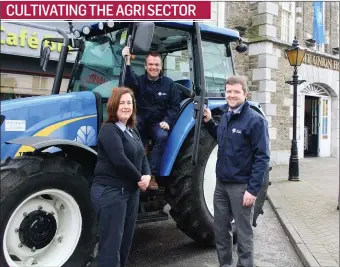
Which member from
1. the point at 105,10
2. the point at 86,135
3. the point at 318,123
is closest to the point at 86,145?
the point at 86,135

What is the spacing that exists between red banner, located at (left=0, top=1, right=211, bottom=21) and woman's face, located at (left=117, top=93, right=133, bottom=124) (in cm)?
103

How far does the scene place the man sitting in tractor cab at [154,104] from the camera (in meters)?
3.91

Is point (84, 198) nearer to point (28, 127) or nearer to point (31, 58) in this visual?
point (28, 127)

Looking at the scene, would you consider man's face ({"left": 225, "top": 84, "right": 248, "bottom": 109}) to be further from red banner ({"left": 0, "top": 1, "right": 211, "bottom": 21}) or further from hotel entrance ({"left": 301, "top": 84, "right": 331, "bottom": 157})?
hotel entrance ({"left": 301, "top": 84, "right": 331, "bottom": 157})

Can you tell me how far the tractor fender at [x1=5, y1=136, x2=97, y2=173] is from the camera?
3.03m

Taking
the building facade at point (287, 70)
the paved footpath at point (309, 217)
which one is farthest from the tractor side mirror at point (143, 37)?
the building facade at point (287, 70)

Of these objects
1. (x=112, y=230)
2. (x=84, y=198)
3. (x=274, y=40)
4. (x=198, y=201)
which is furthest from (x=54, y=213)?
(x=274, y=40)

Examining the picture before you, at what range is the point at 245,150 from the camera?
327cm

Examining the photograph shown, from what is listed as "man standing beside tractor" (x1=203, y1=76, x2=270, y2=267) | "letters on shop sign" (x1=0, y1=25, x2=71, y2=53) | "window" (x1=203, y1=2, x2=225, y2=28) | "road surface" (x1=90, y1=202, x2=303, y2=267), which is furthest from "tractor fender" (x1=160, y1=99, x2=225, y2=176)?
"window" (x1=203, y1=2, x2=225, y2=28)

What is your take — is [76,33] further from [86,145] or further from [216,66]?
[216,66]

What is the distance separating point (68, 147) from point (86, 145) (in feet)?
1.34

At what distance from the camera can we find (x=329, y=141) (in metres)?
16.7

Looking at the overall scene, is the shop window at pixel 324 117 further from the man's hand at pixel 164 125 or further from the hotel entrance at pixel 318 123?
the man's hand at pixel 164 125

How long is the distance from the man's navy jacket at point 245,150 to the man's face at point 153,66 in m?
0.99
